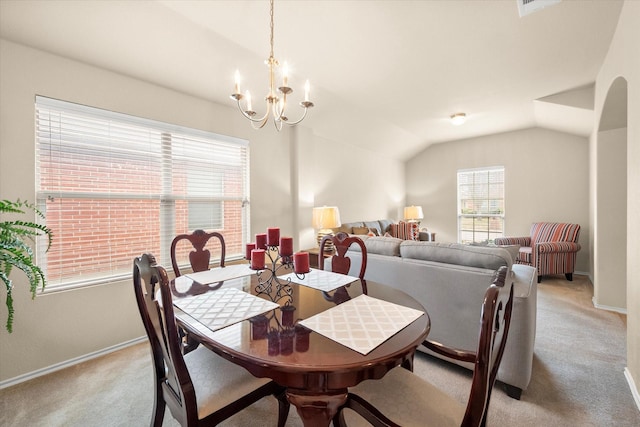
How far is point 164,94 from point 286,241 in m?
2.13

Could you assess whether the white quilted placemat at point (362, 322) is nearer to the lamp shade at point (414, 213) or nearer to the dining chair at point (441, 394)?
the dining chair at point (441, 394)

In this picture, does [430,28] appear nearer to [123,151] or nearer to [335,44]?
[335,44]

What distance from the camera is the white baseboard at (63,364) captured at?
6.26 feet

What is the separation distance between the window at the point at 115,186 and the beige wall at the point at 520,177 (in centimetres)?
480

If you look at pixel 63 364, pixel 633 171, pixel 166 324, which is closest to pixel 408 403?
pixel 166 324

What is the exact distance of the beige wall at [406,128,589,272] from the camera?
15.3 feet

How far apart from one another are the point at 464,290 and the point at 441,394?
90cm

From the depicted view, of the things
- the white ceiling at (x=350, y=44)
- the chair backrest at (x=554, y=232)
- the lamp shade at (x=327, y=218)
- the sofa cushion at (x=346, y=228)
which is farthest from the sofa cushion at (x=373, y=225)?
the chair backrest at (x=554, y=232)

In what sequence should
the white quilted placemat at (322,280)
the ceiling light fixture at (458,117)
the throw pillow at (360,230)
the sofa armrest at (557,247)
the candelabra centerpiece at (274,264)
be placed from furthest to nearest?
the throw pillow at (360,230) → the ceiling light fixture at (458,117) → the sofa armrest at (557,247) → the white quilted placemat at (322,280) → the candelabra centerpiece at (274,264)

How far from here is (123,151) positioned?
8.09 ft

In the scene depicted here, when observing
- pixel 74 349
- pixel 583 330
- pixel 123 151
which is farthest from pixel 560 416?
pixel 123 151

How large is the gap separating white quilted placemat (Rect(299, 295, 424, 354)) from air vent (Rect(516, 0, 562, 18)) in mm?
2255

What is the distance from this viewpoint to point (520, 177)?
521 cm

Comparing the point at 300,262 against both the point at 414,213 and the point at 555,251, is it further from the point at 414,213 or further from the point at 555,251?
the point at 414,213
